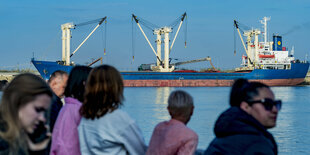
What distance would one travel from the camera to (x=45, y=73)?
156 ft

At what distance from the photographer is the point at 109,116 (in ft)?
7.80

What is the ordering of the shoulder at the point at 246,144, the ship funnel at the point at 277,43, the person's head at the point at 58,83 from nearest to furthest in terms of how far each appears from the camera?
the shoulder at the point at 246,144 < the person's head at the point at 58,83 < the ship funnel at the point at 277,43

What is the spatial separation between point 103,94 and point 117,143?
0.93 feet

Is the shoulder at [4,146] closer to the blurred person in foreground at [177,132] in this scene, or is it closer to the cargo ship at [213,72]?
the blurred person in foreground at [177,132]

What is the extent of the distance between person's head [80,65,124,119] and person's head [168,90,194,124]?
1.18ft

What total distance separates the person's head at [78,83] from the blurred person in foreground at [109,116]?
41 centimetres

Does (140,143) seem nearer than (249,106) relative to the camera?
No

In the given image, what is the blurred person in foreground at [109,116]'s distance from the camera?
2354 millimetres

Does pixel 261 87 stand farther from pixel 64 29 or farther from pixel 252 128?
pixel 64 29

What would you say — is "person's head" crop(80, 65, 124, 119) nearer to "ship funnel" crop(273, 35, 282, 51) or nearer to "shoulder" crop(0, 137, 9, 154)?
"shoulder" crop(0, 137, 9, 154)

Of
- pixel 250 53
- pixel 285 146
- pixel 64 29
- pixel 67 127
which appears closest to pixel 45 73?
pixel 64 29

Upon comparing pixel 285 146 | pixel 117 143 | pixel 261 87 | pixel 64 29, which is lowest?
pixel 285 146

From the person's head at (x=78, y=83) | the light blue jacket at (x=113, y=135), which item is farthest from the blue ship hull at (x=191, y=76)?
the light blue jacket at (x=113, y=135)

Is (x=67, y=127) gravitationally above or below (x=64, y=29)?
below
